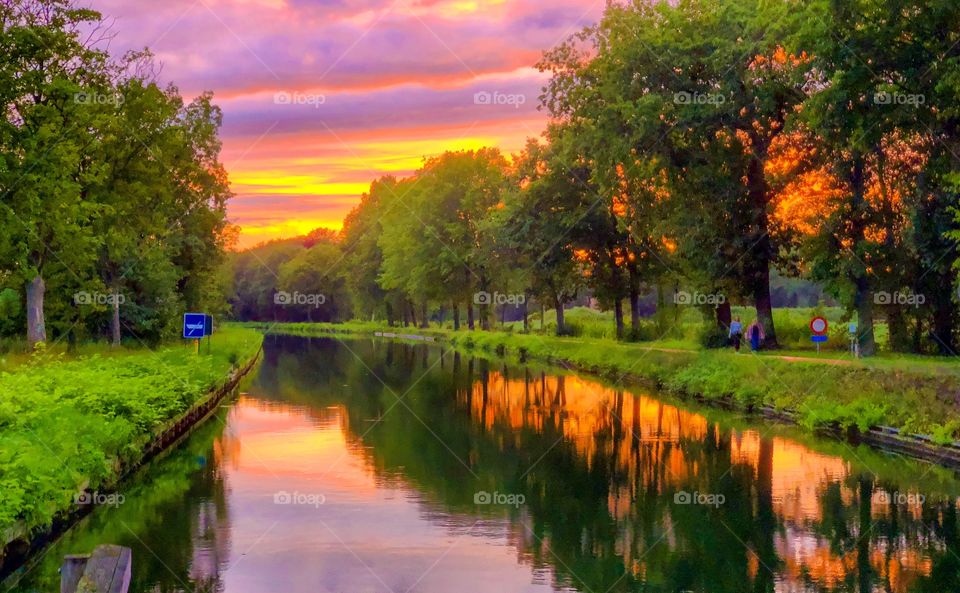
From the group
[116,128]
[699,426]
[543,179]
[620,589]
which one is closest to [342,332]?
[543,179]

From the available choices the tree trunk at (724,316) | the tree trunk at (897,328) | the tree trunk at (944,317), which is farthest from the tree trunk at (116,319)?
the tree trunk at (944,317)

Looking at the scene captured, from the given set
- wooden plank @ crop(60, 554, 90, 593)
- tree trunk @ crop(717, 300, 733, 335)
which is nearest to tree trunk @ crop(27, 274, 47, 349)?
tree trunk @ crop(717, 300, 733, 335)

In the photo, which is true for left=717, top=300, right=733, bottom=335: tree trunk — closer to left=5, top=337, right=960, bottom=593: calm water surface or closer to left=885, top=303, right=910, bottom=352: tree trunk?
left=885, top=303, right=910, bottom=352: tree trunk

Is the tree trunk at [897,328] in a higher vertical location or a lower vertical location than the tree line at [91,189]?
lower

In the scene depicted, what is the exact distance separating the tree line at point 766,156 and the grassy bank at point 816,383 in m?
4.00

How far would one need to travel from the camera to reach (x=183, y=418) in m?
31.2

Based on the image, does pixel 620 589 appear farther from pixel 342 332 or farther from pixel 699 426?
pixel 342 332

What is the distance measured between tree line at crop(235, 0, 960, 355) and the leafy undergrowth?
2208 cm

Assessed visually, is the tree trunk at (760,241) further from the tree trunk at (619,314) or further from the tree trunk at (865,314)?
the tree trunk at (619,314)

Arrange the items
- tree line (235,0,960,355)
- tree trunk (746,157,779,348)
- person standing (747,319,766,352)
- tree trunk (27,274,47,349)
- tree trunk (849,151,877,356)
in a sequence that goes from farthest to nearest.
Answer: person standing (747,319,766,352), tree trunk (746,157,779,348), tree trunk (27,274,47,349), tree trunk (849,151,877,356), tree line (235,0,960,355)

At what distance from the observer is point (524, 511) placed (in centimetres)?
2073

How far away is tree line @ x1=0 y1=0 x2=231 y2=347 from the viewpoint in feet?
126

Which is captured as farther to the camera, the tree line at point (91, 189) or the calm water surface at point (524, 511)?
the tree line at point (91, 189)

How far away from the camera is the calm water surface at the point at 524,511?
1590 centimetres
